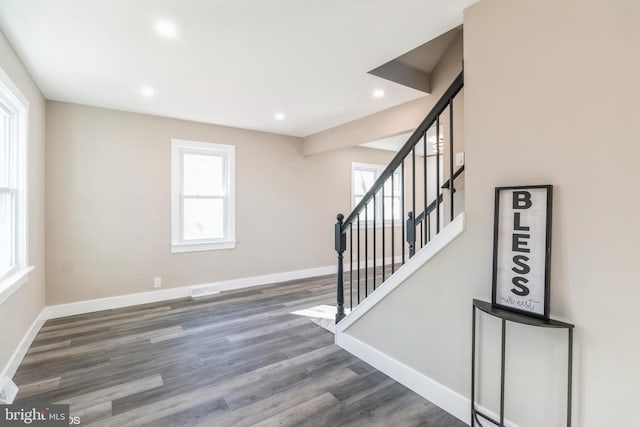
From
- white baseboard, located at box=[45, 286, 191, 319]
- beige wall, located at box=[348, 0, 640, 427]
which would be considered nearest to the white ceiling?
beige wall, located at box=[348, 0, 640, 427]

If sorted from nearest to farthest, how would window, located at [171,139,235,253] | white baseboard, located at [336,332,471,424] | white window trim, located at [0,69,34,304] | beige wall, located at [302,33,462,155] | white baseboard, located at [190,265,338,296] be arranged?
white baseboard, located at [336,332,471,424], white window trim, located at [0,69,34,304], beige wall, located at [302,33,462,155], window, located at [171,139,235,253], white baseboard, located at [190,265,338,296]

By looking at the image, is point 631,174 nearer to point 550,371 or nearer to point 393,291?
point 550,371

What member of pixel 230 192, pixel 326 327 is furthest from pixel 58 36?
pixel 326 327

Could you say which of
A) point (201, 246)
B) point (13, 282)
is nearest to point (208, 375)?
point (13, 282)

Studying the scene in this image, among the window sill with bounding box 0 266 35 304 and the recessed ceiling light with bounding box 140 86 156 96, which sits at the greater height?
the recessed ceiling light with bounding box 140 86 156 96

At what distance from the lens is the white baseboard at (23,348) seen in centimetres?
233

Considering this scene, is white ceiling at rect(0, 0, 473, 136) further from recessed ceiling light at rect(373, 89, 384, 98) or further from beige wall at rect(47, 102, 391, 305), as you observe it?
beige wall at rect(47, 102, 391, 305)

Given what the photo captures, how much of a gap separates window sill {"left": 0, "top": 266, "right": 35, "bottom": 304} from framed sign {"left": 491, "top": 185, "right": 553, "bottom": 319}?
3276 millimetres

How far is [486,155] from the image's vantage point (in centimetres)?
178

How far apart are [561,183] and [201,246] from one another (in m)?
4.41

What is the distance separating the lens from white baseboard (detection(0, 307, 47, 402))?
233 centimetres

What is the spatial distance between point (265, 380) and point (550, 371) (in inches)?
73.2

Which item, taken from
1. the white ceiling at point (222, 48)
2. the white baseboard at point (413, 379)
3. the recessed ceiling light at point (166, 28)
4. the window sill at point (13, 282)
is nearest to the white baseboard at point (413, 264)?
the white baseboard at point (413, 379)

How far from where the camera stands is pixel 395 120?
3848 millimetres
